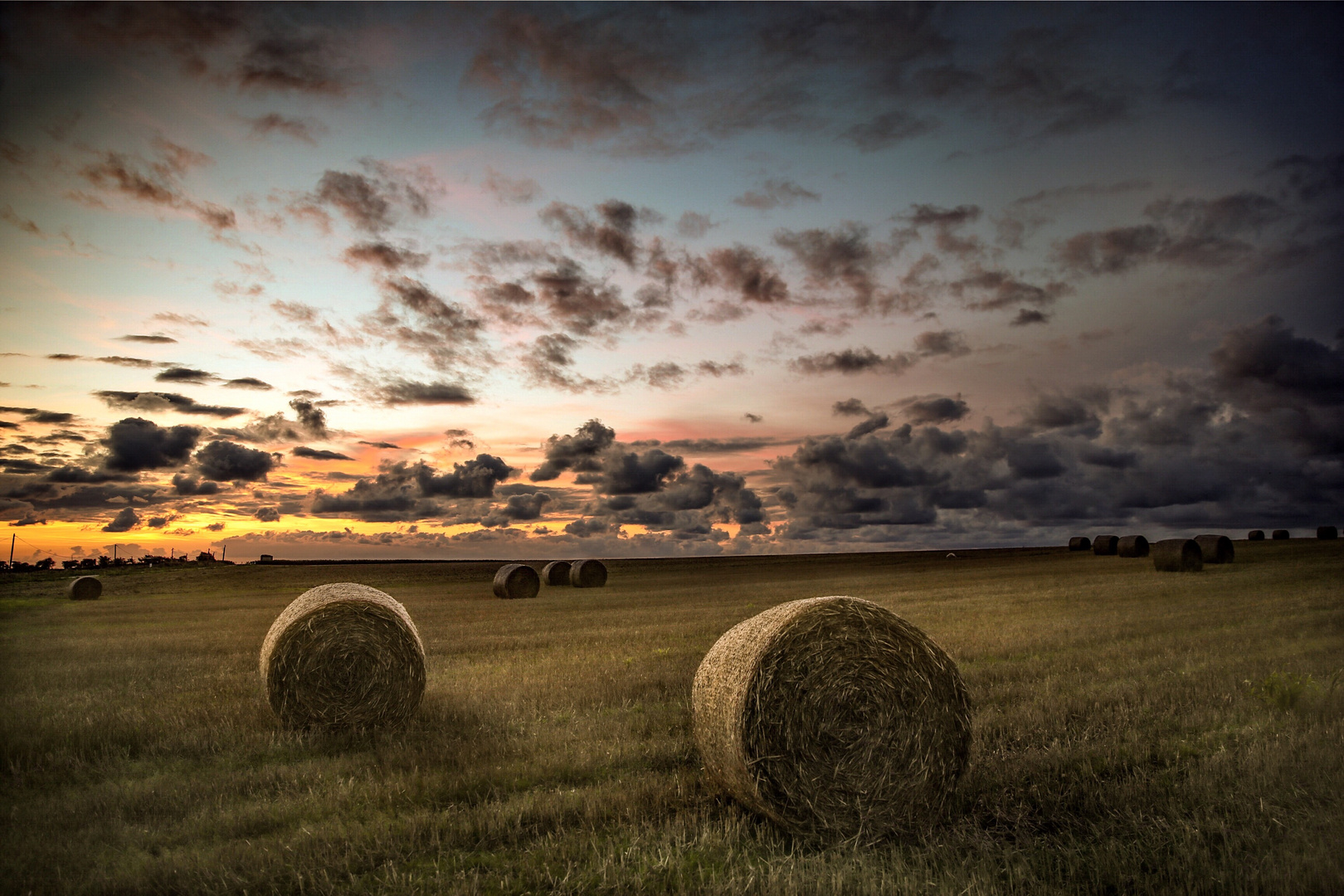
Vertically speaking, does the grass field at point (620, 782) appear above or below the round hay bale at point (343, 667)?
below

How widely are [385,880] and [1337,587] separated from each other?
93.2 ft

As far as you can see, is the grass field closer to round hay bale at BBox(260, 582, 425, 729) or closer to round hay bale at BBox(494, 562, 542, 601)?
round hay bale at BBox(260, 582, 425, 729)

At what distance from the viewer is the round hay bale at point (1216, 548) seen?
35.3 meters

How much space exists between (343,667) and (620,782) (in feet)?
16.5

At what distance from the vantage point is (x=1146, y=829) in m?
5.42

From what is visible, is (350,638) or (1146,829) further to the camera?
→ (350,638)

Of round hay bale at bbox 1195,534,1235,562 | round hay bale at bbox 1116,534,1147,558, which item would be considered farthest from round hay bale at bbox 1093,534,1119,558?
round hay bale at bbox 1195,534,1235,562

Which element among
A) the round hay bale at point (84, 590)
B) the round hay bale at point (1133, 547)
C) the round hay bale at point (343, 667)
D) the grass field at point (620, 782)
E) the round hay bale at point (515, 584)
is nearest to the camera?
the grass field at point (620, 782)

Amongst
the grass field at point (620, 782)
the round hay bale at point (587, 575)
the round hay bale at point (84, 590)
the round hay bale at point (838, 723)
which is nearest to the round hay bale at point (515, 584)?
the round hay bale at point (587, 575)

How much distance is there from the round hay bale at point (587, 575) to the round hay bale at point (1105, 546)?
31.9 metres

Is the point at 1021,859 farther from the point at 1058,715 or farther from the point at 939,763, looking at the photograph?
the point at 1058,715

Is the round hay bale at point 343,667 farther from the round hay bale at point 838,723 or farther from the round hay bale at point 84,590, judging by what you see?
the round hay bale at point 84,590

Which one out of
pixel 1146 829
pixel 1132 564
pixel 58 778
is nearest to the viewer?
pixel 1146 829

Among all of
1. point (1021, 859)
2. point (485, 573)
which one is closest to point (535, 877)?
point (1021, 859)
